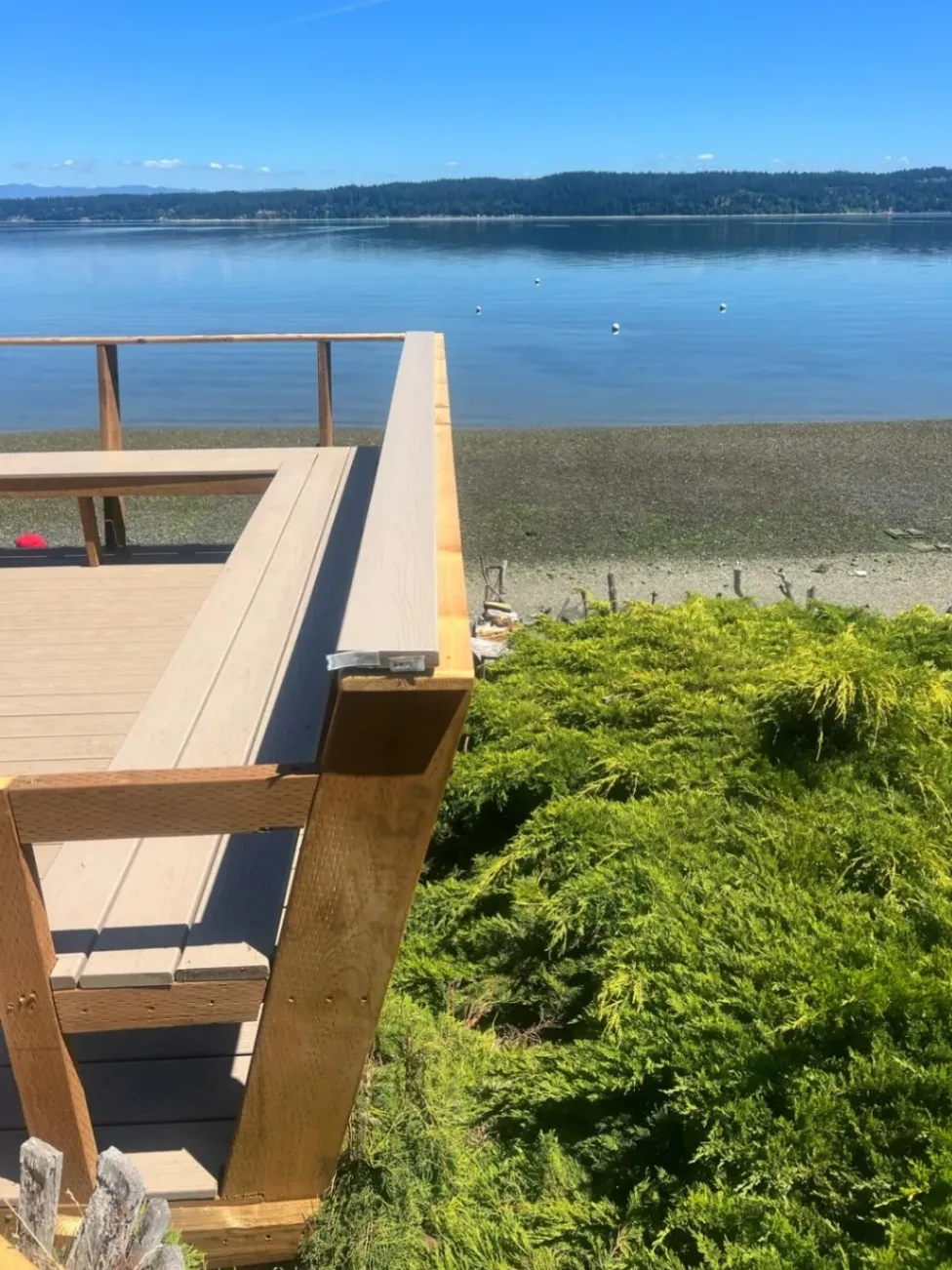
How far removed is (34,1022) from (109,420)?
17.3 feet

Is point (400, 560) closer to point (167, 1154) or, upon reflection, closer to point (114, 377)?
point (167, 1154)

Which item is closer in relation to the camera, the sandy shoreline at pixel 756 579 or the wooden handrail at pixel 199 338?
the wooden handrail at pixel 199 338

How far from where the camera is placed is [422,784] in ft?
6.20

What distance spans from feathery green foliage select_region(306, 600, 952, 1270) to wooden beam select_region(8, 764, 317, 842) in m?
1.28

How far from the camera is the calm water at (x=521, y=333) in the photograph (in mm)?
26188

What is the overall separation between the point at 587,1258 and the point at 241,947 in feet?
3.66

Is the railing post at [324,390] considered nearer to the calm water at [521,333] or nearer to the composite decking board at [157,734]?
the composite decking board at [157,734]

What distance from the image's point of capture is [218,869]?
8.43 ft

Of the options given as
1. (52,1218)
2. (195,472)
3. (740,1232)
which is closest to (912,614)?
(740,1232)

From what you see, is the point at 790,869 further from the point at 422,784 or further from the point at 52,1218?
the point at 52,1218

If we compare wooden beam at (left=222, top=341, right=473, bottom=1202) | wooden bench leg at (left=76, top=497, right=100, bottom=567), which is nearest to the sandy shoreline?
wooden bench leg at (left=76, top=497, right=100, bottom=567)

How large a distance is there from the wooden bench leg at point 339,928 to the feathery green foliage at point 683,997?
294mm

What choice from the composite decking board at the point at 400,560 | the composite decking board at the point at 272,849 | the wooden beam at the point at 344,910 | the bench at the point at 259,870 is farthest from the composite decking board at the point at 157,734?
the composite decking board at the point at 400,560

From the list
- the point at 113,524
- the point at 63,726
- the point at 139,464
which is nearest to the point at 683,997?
the point at 63,726
